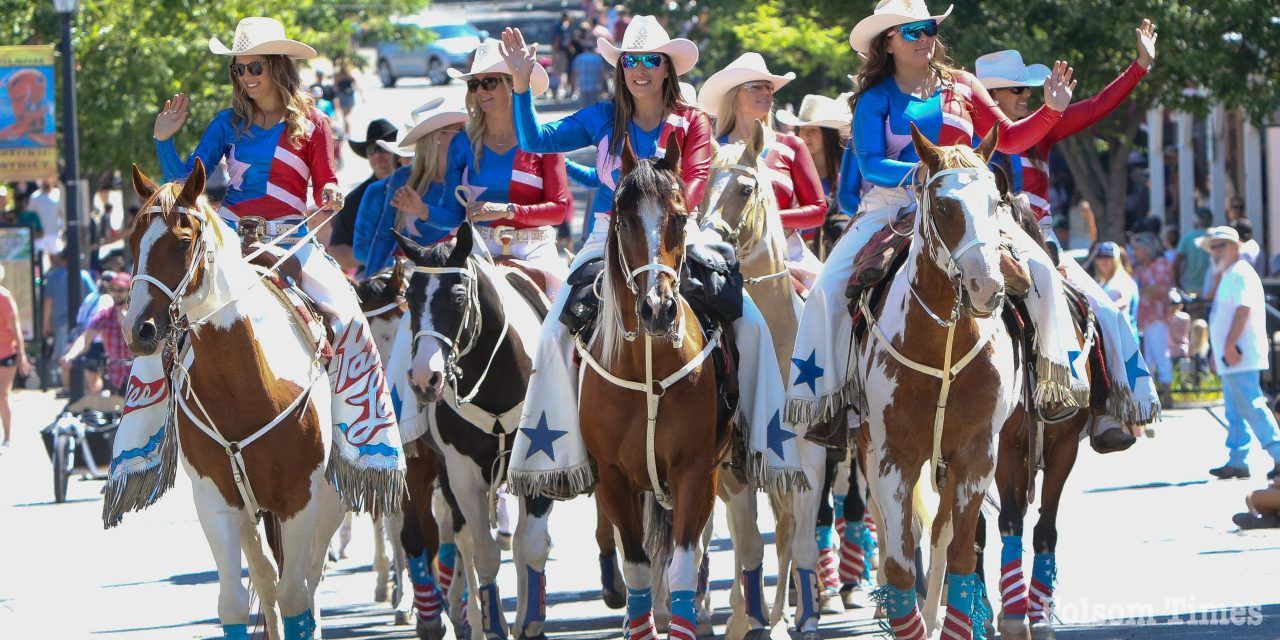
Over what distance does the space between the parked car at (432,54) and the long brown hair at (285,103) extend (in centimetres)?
4250

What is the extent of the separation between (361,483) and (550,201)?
256 centimetres

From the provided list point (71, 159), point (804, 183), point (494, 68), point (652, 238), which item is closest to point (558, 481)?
point (652, 238)

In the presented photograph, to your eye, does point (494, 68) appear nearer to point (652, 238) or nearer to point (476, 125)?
point (476, 125)

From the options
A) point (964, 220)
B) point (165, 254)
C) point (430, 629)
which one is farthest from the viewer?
point (430, 629)

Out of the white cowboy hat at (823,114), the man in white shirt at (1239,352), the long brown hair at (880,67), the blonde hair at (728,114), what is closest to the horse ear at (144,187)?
the long brown hair at (880,67)

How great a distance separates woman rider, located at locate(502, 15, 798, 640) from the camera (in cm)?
888

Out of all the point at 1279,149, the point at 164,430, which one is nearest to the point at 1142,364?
the point at 164,430

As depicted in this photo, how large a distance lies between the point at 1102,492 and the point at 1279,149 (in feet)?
45.1

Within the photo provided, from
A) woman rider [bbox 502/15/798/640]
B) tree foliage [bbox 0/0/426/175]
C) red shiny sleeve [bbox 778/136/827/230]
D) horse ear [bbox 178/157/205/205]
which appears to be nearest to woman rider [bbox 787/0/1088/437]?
woman rider [bbox 502/15/798/640]

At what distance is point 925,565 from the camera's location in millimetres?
12375

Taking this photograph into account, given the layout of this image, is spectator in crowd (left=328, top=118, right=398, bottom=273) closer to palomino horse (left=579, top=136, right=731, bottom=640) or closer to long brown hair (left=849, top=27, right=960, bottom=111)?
long brown hair (left=849, top=27, right=960, bottom=111)

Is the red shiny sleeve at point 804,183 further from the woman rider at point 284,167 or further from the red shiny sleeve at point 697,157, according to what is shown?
Result: the woman rider at point 284,167

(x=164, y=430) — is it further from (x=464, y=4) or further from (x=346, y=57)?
(x=464, y=4)

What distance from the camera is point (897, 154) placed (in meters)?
9.27
